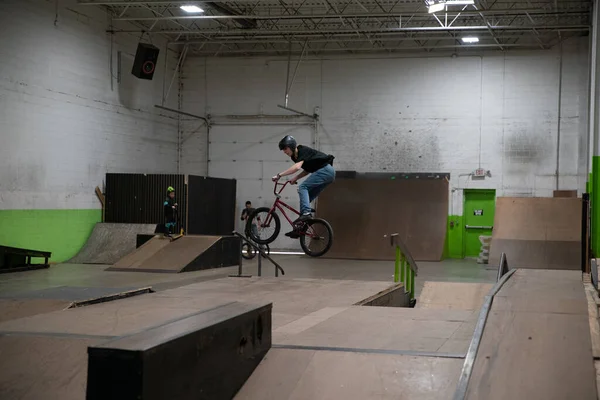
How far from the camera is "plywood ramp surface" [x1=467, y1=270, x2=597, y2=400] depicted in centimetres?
291

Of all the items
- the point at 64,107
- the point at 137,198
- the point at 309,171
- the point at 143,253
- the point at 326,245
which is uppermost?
the point at 64,107

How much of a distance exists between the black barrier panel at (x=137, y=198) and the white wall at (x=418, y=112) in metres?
4.03

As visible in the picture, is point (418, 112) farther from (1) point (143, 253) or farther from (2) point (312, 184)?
(2) point (312, 184)

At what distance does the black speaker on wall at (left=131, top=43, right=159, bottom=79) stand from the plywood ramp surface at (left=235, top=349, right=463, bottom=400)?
1492 centimetres

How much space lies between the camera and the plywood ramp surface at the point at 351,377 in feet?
11.2

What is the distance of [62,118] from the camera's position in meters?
15.6

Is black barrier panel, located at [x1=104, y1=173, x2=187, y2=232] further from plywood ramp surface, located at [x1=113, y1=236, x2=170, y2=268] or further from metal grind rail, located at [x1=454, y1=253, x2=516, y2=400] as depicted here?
metal grind rail, located at [x1=454, y1=253, x2=516, y2=400]

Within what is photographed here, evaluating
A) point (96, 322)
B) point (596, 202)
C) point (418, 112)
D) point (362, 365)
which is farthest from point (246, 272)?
point (362, 365)

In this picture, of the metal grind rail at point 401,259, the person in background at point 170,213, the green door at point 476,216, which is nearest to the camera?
the metal grind rail at point 401,259

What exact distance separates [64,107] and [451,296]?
409 inches

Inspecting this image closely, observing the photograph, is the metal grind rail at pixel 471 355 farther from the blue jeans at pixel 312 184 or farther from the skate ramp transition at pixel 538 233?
the skate ramp transition at pixel 538 233

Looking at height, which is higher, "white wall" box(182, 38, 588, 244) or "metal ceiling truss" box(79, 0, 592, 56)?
"metal ceiling truss" box(79, 0, 592, 56)

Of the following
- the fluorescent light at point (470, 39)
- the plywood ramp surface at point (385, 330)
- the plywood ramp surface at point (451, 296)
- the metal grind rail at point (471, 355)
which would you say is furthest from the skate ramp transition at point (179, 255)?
the metal grind rail at point (471, 355)

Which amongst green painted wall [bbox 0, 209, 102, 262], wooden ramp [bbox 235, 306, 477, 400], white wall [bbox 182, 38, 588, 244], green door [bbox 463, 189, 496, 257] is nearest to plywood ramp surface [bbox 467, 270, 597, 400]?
wooden ramp [bbox 235, 306, 477, 400]
